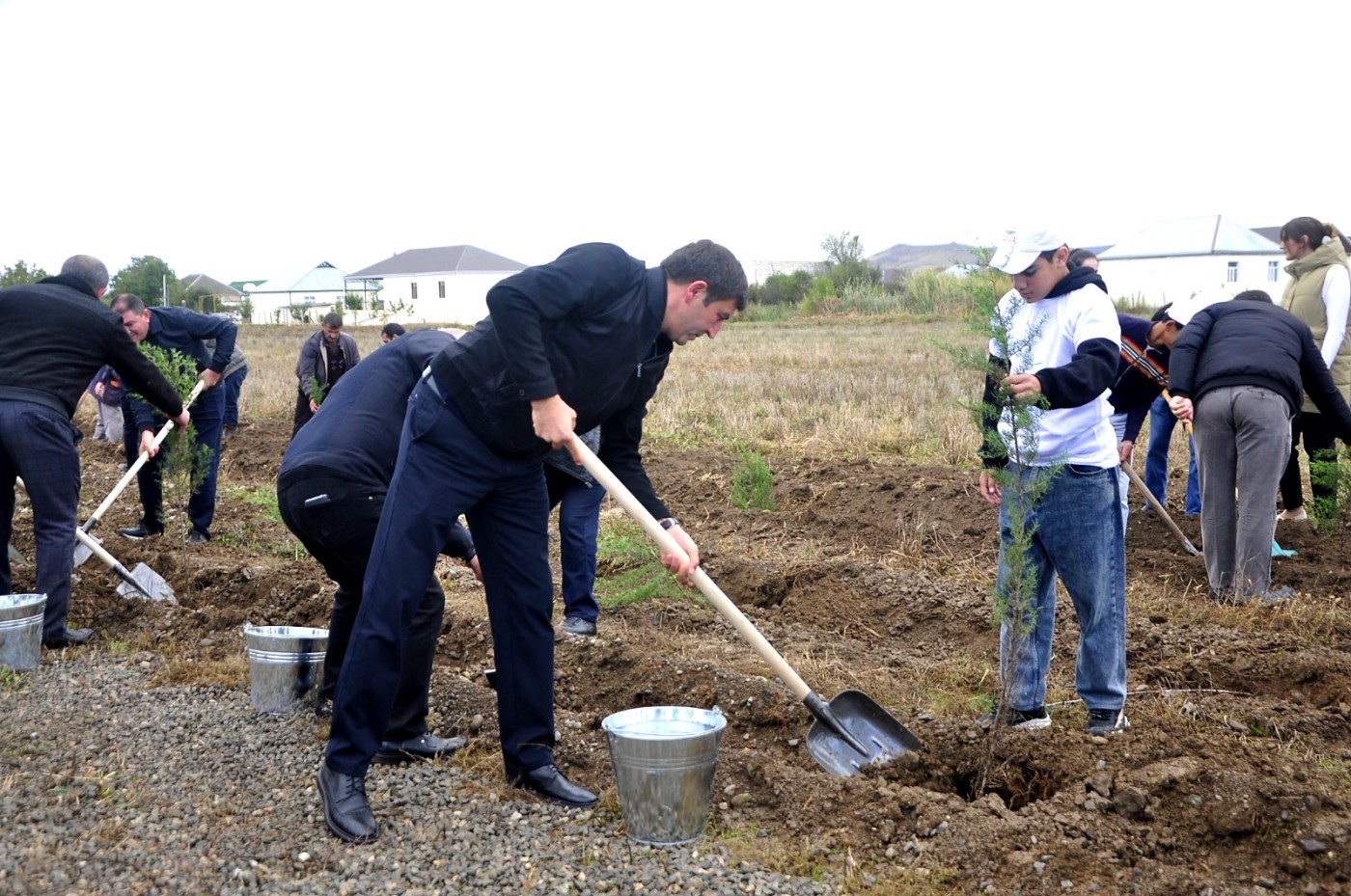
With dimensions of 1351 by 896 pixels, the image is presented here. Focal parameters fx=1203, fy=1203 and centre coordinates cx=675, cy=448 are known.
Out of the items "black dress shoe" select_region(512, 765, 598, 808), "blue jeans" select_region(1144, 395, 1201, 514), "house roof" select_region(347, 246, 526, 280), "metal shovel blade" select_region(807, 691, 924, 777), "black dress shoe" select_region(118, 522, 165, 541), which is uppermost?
"house roof" select_region(347, 246, 526, 280)

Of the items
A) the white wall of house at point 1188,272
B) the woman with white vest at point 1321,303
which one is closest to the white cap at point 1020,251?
the woman with white vest at point 1321,303

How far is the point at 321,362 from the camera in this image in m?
13.1

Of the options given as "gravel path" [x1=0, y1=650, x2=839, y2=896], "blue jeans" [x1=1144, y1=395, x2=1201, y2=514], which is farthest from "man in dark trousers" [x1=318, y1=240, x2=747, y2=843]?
"blue jeans" [x1=1144, y1=395, x2=1201, y2=514]

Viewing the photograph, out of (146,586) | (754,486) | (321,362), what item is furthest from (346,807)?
(321,362)

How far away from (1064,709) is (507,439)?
2723 millimetres

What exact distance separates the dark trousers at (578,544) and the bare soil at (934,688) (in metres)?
0.22

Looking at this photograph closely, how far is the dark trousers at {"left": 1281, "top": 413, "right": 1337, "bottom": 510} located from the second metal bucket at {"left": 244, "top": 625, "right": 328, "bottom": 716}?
19.9ft

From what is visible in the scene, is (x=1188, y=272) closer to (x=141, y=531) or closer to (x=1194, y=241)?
(x=1194, y=241)

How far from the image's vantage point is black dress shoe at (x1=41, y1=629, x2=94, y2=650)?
6.23 metres

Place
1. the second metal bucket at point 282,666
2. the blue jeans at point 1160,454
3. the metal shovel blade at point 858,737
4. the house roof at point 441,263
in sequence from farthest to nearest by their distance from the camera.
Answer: the house roof at point 441,263
the blue jeans at point 1160,454
the second metal bucket at point 282,666
the metal shovel blade at point 858,737

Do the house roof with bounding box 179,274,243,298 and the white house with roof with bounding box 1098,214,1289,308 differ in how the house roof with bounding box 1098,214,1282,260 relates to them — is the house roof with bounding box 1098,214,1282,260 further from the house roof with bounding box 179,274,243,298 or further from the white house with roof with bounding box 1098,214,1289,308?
the house roof with bounding box 179,274,243,298

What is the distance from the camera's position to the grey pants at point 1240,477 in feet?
21.1

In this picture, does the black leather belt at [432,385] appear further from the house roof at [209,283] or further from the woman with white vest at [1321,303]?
the house roof at [209,283]

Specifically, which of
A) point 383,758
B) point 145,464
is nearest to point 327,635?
point 383,758
